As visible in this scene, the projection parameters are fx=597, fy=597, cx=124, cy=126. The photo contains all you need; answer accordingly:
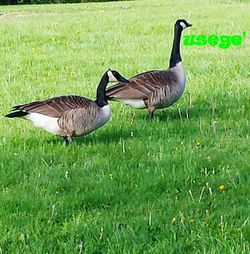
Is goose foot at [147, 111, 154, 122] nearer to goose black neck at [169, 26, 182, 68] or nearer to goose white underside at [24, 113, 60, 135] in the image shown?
goose black neck at [169, 26, 182, 68]

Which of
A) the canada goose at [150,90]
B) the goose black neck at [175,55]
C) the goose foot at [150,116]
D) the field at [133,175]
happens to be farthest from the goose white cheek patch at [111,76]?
the goose black neck at [175,55]

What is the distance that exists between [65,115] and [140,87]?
1.35 metres

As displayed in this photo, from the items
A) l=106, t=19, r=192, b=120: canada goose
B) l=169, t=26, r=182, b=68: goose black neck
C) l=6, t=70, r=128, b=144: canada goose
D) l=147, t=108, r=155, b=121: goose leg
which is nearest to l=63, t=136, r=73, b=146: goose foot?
l=6, t=70, r=128, b=144: canada goose

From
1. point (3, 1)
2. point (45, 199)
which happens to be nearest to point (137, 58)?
point (45, 199)

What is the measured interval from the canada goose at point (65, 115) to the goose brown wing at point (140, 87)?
791mm

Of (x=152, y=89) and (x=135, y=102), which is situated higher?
(x=152, y=89)

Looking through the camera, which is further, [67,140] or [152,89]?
[152,89]

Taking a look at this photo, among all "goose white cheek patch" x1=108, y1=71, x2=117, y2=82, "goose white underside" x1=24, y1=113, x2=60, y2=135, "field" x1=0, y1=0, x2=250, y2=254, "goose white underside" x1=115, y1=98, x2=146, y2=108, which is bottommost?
"field" x1=0, y1=0, x2=250, y2=254

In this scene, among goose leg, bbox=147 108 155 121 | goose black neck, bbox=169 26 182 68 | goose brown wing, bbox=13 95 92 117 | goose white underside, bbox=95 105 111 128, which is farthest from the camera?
goose black neck, bbox=169 26 182 68

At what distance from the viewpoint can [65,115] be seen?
584 centimetres

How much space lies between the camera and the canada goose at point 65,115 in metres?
5.82

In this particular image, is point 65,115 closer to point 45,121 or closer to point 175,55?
point 45,121

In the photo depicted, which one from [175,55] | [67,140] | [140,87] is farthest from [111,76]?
[175,55]

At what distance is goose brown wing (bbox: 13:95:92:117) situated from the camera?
19.1ft
